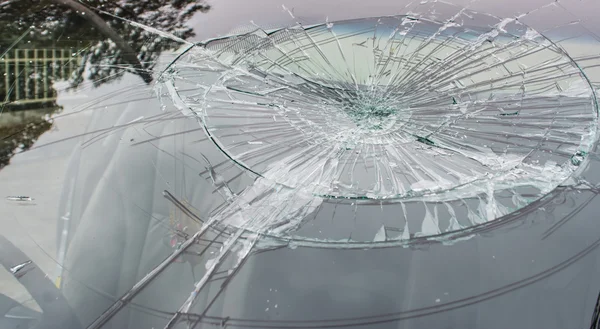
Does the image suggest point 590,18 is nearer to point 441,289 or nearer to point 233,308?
point 441,289

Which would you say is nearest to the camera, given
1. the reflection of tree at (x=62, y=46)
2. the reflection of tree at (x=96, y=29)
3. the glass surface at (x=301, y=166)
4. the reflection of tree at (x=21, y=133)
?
the glass surface at (x=301, y=166)

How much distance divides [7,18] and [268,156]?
849mm

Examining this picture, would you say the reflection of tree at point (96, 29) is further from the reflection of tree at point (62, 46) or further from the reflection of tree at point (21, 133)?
the reflection of tree at point (21, 133)

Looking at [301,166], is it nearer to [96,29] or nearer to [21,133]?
[21,133]

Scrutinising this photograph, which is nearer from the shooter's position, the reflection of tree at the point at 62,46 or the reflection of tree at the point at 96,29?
the reflection of tree at the point at 62,46

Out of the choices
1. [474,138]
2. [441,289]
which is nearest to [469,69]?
[474,138]

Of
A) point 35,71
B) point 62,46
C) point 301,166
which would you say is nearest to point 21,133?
point 35,71

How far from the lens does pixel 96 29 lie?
138cm

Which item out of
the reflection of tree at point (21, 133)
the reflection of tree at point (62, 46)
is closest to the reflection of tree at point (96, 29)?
the reflection of tree at point (62, 46)

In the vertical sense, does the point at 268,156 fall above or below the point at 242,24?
below

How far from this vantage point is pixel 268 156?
100cm

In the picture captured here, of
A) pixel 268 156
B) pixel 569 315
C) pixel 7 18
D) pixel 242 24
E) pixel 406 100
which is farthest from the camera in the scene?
pixel 242 24

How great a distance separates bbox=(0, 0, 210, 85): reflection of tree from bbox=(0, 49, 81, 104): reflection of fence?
0.03 metres

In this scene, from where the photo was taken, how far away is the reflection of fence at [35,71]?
3.81ft
